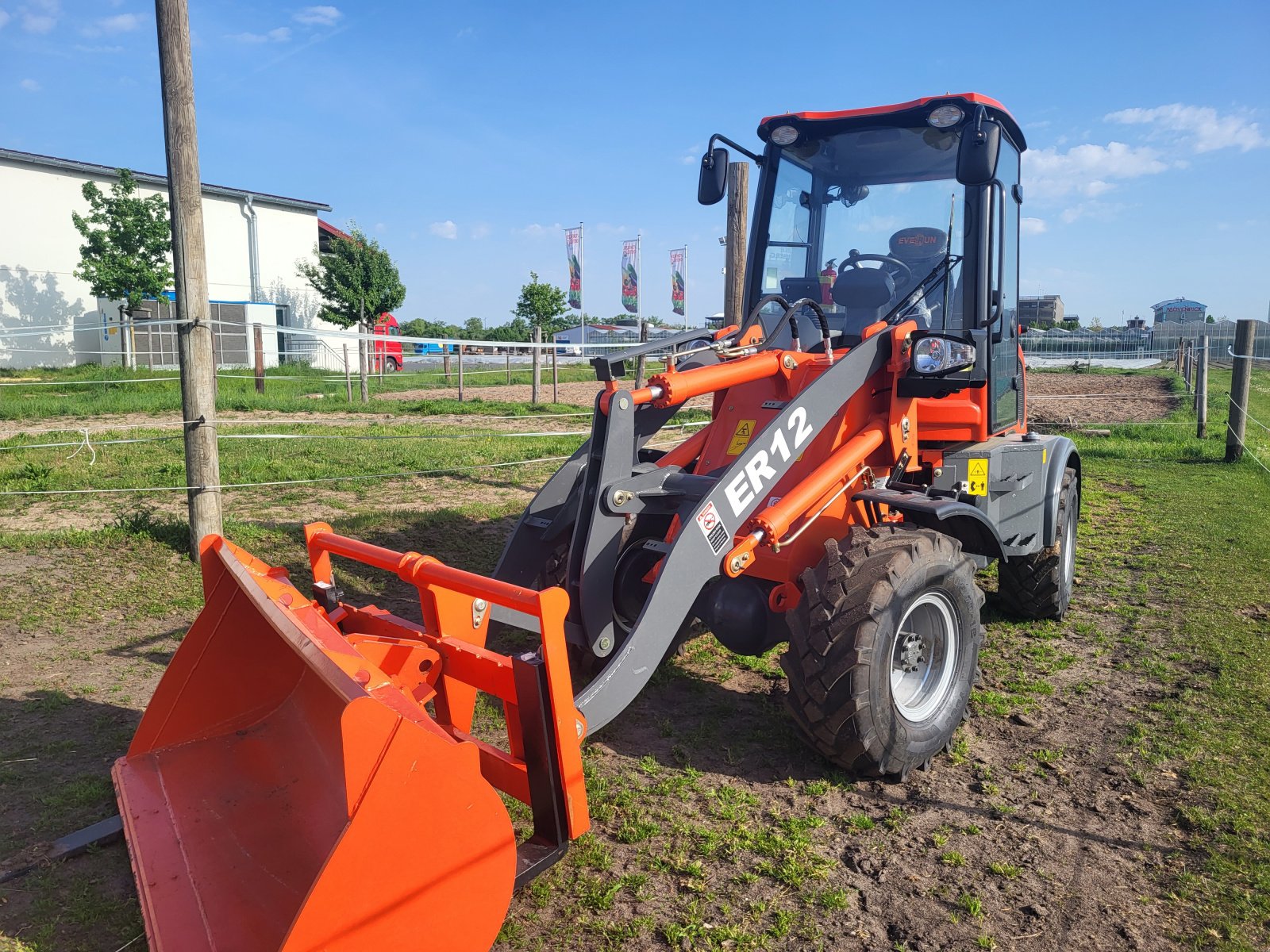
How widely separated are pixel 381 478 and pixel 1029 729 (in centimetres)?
703

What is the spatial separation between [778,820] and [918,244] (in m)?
3.22

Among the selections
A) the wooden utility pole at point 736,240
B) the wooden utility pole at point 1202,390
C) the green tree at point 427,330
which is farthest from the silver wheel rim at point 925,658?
the green tree at point 427,330

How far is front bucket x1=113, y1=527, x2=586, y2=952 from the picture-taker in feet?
7.66

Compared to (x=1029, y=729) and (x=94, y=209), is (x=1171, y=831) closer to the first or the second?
(x=1029, y=729)

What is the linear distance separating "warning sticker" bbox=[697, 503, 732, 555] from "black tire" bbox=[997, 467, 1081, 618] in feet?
9.44

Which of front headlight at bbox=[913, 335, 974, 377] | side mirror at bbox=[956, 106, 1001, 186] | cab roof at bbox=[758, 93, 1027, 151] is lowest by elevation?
front headlight at bbox=[913, 335, 974, 377]

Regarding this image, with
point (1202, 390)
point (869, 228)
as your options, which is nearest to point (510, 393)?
point (1202, 390)

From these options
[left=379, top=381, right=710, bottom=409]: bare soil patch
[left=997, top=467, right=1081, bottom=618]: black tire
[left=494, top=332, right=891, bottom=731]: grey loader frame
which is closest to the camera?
[left=494, top=332, right=891, bottom=731]: grey loader frame

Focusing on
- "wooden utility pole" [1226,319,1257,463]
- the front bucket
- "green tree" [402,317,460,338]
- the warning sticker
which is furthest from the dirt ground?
"green tree" [402,317,460,338]

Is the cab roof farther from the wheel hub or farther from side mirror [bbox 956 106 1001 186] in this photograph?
the wheel hub

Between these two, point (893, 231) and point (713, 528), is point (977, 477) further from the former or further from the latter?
point (713, 528)

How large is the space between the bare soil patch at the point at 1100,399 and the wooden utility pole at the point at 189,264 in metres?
12.8

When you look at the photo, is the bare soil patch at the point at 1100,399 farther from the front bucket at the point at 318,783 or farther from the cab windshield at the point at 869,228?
the front bucket at the point at 318,783

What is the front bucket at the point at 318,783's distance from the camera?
2334mm
